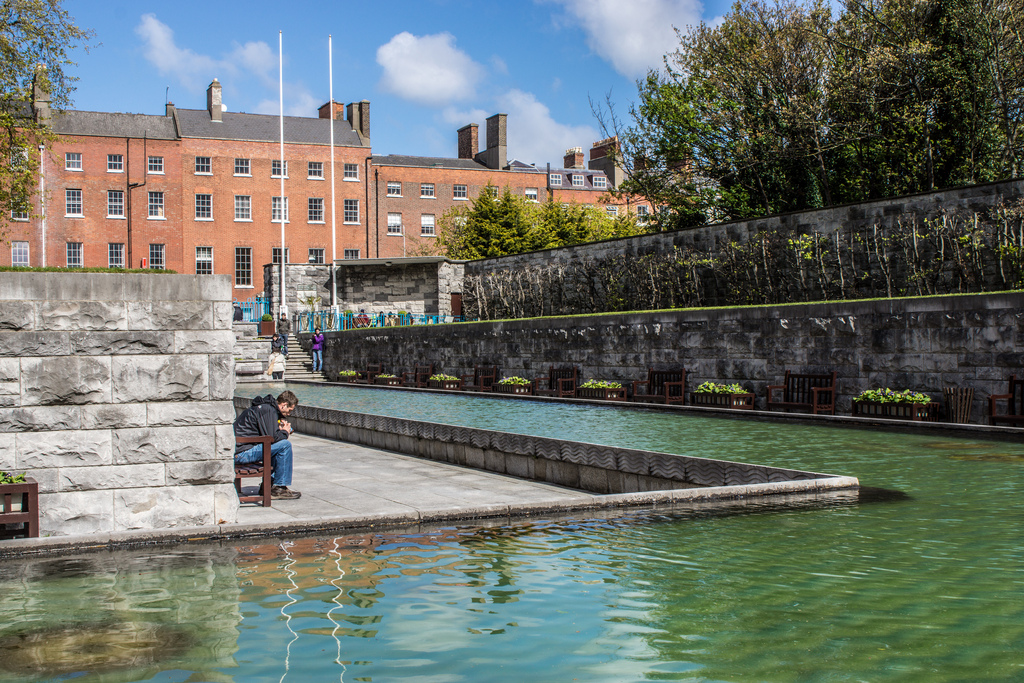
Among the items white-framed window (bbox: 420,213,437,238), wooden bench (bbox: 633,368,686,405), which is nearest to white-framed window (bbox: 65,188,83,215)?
white-framed window (bbox: 420,213,437,238)

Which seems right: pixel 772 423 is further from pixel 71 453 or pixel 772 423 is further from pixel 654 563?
pixel 71 453

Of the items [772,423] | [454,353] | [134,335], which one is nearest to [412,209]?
[454,353]

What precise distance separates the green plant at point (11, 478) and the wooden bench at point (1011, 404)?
471 inches

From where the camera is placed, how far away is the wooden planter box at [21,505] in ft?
20.7

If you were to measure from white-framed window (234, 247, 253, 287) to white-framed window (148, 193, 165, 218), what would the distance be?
15.1ft

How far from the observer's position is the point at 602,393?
19.4m

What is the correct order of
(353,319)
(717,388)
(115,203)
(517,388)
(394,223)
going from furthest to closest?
(394,223) < (115,203) < (353,319) < (517,388) < (717,388)

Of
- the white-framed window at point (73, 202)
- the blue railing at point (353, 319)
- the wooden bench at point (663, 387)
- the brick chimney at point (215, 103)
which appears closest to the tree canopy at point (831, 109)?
the blue railing at point (353, 319)

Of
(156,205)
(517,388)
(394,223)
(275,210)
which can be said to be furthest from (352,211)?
(517,388)

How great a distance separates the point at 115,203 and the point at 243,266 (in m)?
7.77

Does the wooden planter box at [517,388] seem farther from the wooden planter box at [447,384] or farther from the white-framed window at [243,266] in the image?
the white-framed window at [243,266]

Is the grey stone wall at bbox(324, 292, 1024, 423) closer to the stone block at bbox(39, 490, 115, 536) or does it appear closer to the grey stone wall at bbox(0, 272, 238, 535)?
the grey stone wall at bbox(0, 272, 238, 535)

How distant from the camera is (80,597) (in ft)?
16.9

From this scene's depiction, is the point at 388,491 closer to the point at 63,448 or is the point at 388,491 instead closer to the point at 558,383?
the point at 63,448
